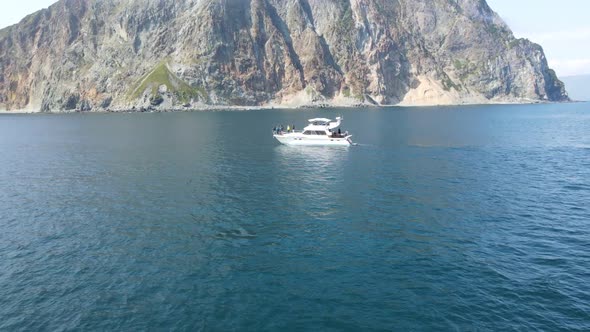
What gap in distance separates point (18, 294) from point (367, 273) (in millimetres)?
26574

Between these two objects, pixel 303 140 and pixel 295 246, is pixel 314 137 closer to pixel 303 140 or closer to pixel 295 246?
pixel 303 140

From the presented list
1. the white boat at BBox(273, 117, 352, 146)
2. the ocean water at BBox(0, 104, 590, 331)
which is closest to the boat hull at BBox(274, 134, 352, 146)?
the white boat at BBox(273, 117, 352, 146)

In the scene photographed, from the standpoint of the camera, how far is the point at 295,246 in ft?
121

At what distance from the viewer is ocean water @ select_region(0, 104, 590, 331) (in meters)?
26.2

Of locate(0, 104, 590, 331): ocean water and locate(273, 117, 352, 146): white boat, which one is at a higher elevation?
locate(273, 117, 352, 146): white boat

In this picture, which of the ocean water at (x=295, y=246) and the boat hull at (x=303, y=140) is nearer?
the ocean water at (x=295, y=246)

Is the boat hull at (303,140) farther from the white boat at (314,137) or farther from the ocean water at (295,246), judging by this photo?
the ocean water at (295,246)

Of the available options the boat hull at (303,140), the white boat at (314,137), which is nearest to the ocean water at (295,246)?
the white boat at (314,137)

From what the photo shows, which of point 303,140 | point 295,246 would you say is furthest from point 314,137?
point 295,246

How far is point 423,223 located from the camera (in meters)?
43.1

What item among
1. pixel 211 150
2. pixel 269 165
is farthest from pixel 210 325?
pixel 211 150

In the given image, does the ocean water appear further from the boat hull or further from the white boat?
the boat hull

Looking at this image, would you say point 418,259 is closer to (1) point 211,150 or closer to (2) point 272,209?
(2) point 272,209

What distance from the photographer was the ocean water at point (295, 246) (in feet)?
86.1
